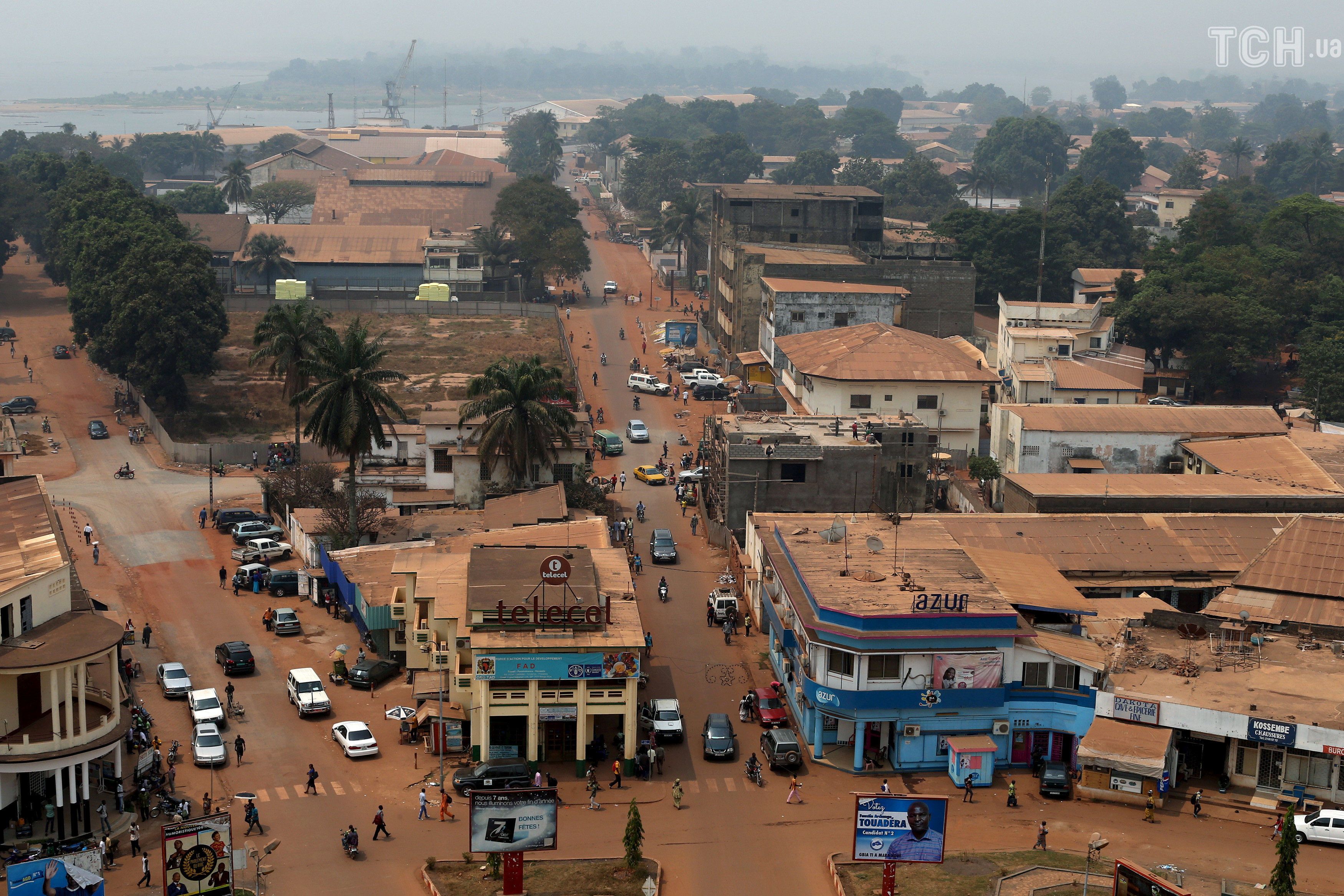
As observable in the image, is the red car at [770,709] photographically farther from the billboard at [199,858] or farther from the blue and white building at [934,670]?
the billboard at [199,858]

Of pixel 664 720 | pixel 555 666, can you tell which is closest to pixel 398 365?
pixel 664 720

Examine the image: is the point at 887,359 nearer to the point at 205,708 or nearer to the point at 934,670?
the point at 934,670

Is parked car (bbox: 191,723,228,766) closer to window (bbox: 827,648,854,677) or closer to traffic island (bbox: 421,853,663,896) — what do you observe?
traffic island (bbox: 421,853,663,896)

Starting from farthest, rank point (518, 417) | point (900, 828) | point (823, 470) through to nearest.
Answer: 1. point (518, 417)
2. point (823, 470)
3. point (900, 828)

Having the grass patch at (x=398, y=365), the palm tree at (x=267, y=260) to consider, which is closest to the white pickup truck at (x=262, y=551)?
the grass patch at (x=398, y=365)

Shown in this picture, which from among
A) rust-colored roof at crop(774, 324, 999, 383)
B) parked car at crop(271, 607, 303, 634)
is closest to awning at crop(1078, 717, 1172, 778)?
parked car at crop(271, 607, 303, 634)

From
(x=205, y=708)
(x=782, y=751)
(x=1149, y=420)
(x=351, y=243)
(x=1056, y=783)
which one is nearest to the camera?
(x=1056, y=783)
